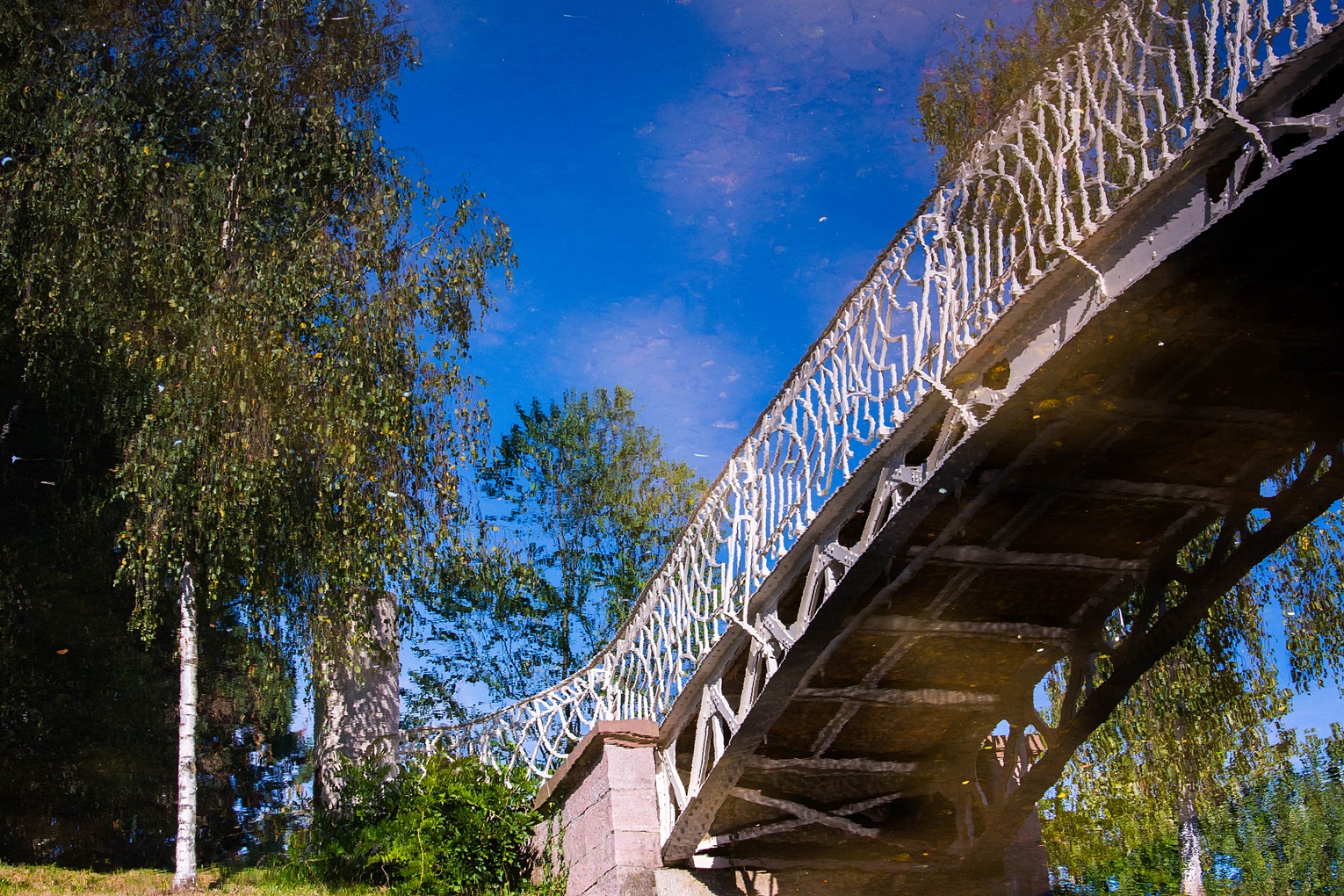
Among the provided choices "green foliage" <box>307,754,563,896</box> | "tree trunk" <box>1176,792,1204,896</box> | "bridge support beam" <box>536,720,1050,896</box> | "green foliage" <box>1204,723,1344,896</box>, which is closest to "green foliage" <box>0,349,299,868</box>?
"green foliage" <box>307,754,563,896</box>

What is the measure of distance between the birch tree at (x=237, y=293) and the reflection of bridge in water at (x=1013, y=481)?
4105mm

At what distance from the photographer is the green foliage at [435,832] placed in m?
8.91

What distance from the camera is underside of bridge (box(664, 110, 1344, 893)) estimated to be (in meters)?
4.83

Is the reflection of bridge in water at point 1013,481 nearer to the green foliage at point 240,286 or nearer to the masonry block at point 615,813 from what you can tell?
the masonry block at point 615,813

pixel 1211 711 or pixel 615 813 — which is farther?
pixel 1211 711

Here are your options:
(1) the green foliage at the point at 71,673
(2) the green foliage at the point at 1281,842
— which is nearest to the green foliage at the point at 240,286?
(1) the green foliage at the point at 71,673

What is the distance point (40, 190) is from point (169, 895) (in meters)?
8.16

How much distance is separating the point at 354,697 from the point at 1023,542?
838cm

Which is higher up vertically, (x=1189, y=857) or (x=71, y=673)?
(x=71, y=673)

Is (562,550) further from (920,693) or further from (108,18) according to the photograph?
(920,693)

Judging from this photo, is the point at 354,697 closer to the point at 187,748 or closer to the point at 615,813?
the point at 187,748

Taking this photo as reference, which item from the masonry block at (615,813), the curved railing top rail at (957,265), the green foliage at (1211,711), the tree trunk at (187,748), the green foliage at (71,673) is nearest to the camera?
the curved railing top rail at (957,265)

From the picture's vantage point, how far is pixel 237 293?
11766 mm

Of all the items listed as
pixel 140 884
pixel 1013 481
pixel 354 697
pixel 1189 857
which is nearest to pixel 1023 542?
pixel 1013 481
